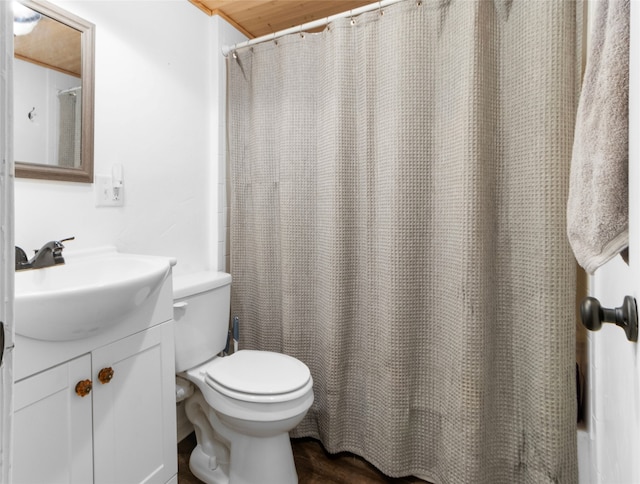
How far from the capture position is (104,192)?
132cm

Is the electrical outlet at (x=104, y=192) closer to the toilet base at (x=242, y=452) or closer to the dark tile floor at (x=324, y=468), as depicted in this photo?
the toilet base at (x=242, y=452)

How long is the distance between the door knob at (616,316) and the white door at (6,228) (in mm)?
692

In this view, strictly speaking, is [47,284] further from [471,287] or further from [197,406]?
[471,287]

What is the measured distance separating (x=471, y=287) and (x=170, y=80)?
1560 mm

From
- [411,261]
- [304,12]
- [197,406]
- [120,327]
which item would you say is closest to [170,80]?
[304,12]

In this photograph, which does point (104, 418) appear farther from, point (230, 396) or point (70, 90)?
point (70, 90)

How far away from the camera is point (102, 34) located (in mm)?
1296

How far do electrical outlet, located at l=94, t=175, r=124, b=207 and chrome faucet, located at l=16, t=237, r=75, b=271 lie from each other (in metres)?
0.31

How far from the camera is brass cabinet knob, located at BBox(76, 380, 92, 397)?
87 cm

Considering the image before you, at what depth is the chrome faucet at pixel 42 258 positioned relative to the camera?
3.24 feet

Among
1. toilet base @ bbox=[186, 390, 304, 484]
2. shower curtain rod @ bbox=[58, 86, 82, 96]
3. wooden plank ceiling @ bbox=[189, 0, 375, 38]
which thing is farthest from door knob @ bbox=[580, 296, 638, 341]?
wooden plank ceiling @ bbox=[189, 0, 375, 38]

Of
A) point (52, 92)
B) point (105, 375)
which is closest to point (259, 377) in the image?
point (105, 375)

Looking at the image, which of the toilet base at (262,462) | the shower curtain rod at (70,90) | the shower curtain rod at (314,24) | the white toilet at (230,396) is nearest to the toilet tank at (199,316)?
the white toilet at (230,396)

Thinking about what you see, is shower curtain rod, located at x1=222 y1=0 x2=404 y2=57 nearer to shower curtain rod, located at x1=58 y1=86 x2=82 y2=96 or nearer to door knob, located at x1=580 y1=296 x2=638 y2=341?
shower curtain rod, located at x1=58 y1=86 x2=82 y2=96
